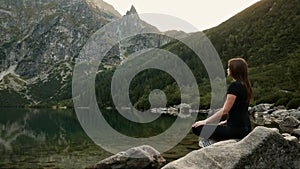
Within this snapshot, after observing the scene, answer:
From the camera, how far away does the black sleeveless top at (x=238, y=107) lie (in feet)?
36.8

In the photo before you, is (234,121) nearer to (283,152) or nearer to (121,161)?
(283,152)

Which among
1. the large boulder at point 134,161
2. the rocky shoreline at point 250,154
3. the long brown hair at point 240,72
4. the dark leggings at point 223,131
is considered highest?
the long brown hair at point 240,72

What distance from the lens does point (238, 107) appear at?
11.3 meters

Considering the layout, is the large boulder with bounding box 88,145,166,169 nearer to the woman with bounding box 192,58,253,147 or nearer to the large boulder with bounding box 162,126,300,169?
the woman with bounding box 192,58,253,147

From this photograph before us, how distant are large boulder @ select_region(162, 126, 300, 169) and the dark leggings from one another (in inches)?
13.1

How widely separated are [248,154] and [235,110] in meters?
1.43

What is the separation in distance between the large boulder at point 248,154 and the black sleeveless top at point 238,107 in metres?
0.56

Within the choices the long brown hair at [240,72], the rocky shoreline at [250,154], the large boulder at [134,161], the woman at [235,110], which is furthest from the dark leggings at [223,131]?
the large boulder at [134,161]

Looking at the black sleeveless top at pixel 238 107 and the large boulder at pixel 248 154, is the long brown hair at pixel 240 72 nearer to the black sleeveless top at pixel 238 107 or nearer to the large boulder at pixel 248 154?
the black sleeveless top at pixel 238 107

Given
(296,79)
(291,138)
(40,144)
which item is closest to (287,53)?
(296,79)

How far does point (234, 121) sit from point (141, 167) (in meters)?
13.2

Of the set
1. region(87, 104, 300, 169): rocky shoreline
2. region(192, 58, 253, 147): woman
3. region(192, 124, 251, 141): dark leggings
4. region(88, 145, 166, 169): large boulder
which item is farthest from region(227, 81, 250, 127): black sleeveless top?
region(88, 145, 166, 169): large boulder

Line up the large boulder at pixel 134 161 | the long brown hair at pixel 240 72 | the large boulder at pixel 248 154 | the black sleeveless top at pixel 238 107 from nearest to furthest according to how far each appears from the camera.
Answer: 1. the large boulder at pixel 248 154
2. the black sleeveless top at pixel 238 107
3. the long brown hair at pixel 240 72
4. the large boulder at pixel 134 161

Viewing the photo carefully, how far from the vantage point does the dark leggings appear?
1157 centimetres
